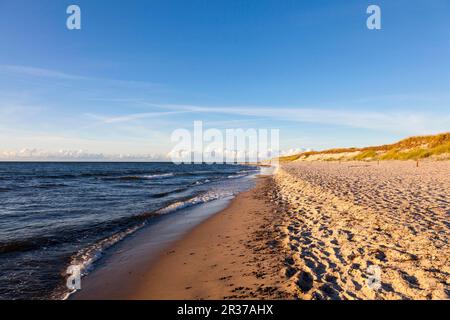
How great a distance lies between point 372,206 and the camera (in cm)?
1115

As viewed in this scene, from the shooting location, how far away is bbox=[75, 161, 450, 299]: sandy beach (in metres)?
5.09

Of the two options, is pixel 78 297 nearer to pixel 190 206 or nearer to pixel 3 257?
pixel 3 257

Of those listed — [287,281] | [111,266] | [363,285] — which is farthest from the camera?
[111,266]

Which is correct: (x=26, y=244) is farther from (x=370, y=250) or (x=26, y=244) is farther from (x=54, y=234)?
(x=370, y=250)

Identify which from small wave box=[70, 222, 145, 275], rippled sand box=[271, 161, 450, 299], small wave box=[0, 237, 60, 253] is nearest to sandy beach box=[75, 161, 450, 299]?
rippled sand box=[271, 161, 450, 299]

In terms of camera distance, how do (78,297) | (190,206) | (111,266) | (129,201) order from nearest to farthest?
(78,297) → (111,266) → (190,206) → (129,201)

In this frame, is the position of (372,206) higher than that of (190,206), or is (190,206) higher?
(372,206)

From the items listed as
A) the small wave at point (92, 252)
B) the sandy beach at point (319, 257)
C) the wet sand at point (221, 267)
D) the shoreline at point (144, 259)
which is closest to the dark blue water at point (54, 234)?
the small wave at point (92, 252)

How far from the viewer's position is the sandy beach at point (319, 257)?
5.09m

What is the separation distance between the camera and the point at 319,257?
666 centimetres

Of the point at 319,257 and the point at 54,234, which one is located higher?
the point at 319,257

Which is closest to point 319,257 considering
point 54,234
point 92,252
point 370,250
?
point 370,250
